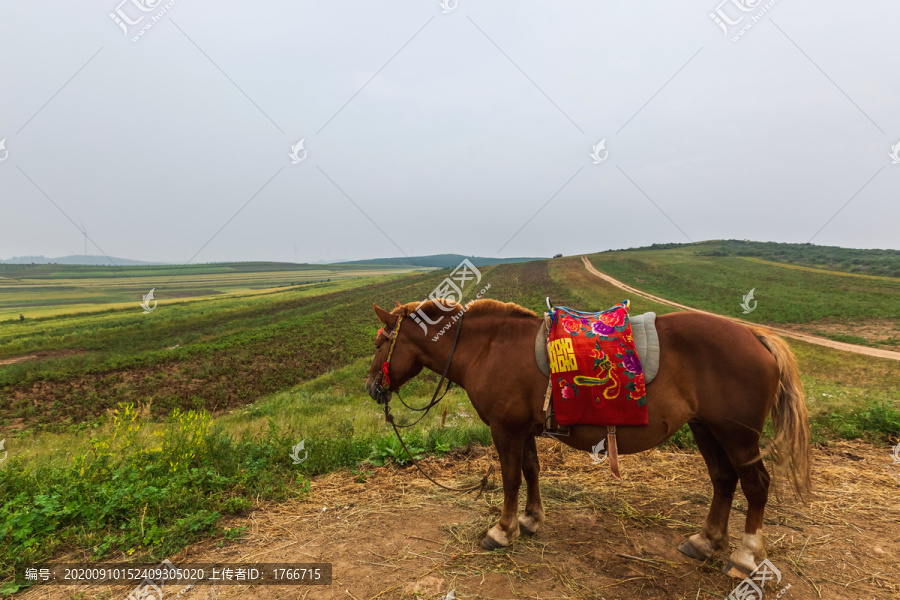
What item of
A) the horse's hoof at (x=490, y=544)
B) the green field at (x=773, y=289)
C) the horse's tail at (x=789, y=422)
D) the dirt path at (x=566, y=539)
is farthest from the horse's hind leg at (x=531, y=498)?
the green field at (x=773, y=289)

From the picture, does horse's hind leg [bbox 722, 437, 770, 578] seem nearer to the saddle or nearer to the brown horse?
the brown horse

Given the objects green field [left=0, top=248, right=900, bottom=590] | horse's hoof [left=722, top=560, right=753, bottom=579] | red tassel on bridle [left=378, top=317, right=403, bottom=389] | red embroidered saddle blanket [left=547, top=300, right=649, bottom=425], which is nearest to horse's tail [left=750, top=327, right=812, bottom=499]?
horse's hoof [left=722, top=560, right=753, bottom=579]

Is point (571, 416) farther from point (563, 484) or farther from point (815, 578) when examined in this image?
point (815, 578)

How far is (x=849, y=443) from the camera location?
537 cm

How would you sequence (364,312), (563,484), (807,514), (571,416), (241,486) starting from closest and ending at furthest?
(571,416) < (807,514) < (241,486) < (563,484) < (364,312)

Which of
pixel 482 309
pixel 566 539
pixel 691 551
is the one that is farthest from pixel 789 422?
pixel 482 309

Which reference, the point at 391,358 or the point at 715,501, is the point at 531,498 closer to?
the point at 715,501

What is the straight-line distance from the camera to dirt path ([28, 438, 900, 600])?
300 centimetres

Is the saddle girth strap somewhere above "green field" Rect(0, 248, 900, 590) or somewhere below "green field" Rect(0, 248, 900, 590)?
above

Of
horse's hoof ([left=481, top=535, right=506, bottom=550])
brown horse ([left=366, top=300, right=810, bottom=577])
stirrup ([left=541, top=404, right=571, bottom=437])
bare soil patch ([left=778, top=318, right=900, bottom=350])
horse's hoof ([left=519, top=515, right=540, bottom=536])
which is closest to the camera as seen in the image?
brown horse ([left=366, top=300, right=810, bottom=577])

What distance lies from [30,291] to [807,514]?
9156 cm

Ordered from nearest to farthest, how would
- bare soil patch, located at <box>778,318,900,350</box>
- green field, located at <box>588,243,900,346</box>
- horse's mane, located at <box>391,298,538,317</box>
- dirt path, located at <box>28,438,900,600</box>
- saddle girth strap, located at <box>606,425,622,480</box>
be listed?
dirt path, located at <box>28,438,900,600</box> < saddle girth strap, located at <box>606,425,622,480</box> < horse's mane, located at <box>391,298,538,317</box> < bare soil patch, located at <box>778,318,900,350</box> < green field, located at <box>588,243,900,346</box>

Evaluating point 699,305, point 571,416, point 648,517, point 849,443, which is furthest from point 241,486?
point 699,305

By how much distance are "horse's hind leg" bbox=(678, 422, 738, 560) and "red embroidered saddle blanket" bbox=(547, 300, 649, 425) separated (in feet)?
2.46
